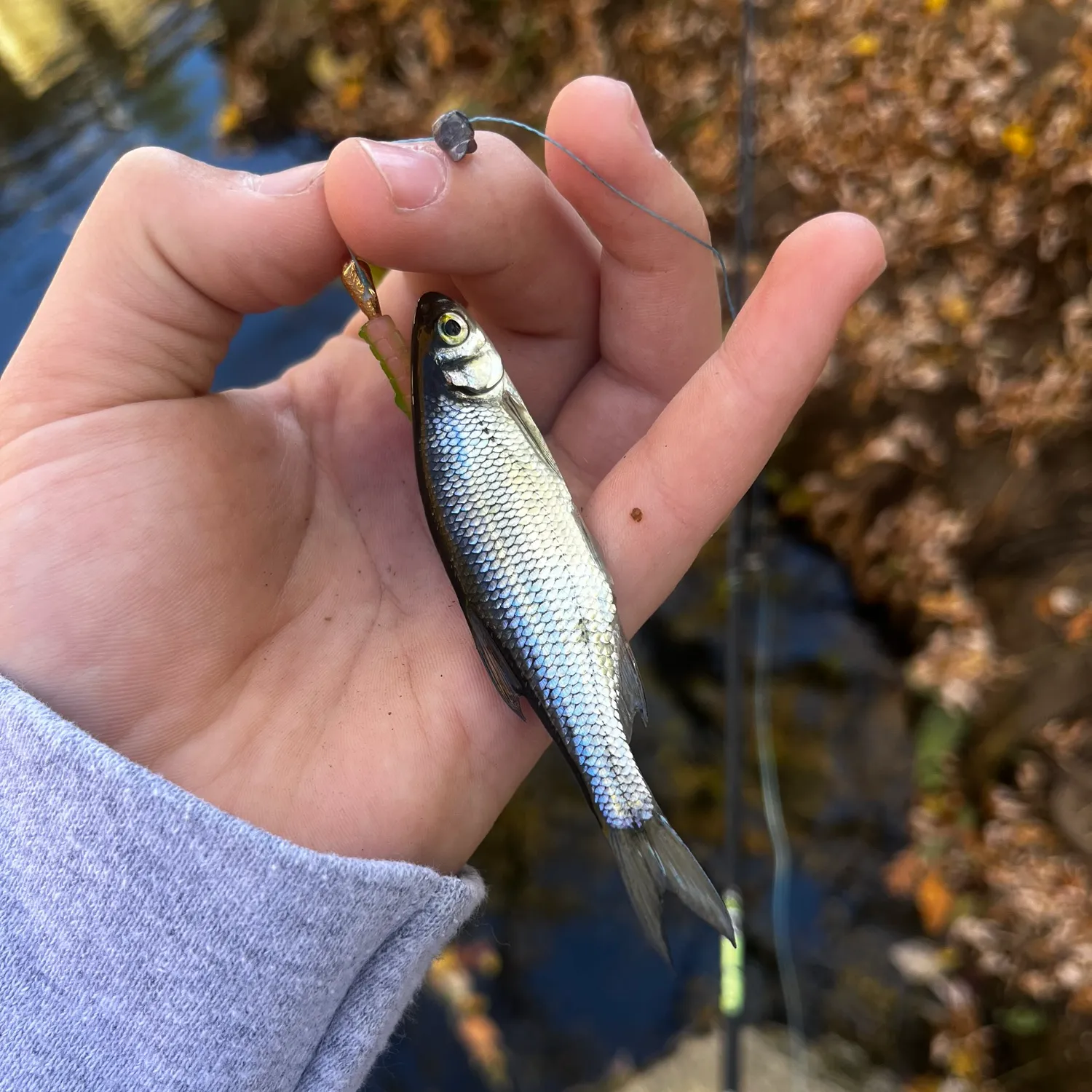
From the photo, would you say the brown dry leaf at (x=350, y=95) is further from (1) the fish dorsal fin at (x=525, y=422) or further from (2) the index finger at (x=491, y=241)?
(1) the fish dorsal fin at (x=525, y=422)

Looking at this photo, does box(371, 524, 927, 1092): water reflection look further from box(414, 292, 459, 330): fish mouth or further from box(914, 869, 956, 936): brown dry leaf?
box(414, 292, 459, 330): fish mouth

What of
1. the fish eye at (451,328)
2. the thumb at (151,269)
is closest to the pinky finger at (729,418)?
the fish eye at (451,328)

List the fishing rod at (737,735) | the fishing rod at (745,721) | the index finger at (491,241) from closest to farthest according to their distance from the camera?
the index finger at (491,241) → the fishing rod at (737,735) → the fishing rod at (745,721)

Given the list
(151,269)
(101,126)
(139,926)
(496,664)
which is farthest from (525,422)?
(101,126)

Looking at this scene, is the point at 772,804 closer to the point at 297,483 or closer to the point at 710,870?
the point at 710,870

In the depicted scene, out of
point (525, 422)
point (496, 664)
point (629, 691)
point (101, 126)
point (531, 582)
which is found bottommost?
point (629, 691)

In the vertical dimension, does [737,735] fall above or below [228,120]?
below

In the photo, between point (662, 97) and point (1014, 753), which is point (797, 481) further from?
point (662, 97)

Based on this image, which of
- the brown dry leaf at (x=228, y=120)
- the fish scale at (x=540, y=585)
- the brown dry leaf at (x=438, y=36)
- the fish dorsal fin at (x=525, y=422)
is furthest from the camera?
the brown dry leaf at (x=228, y=120)
